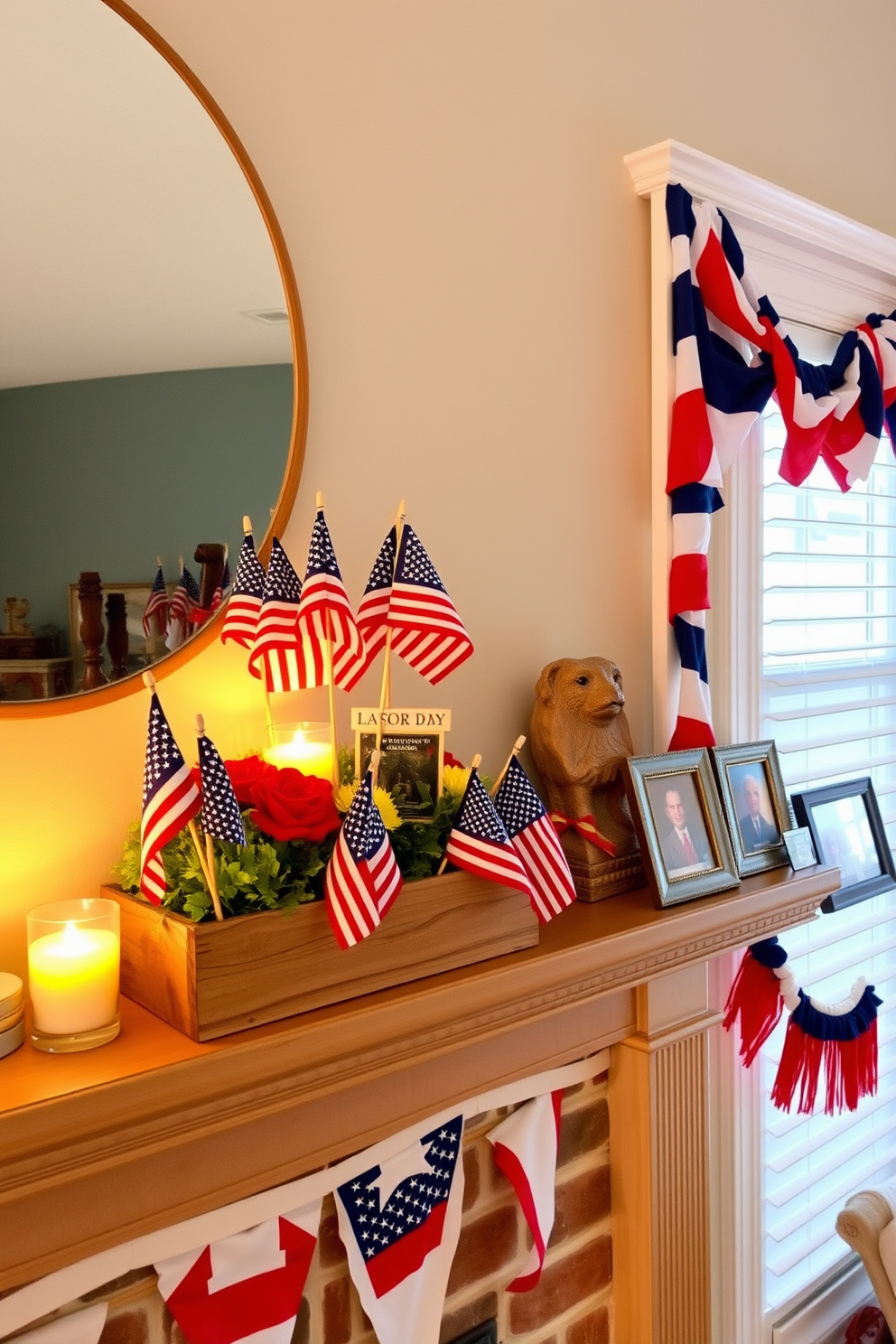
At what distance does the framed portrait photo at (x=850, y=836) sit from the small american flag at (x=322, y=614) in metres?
1.08

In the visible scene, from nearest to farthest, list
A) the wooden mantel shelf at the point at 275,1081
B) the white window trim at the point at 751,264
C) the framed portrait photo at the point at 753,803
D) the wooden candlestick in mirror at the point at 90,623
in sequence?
1. the wooden mantel shelf at the point at 275,1081
2. the wooden candlestick in mirror at the point at 90,623
3. the framed portrait photo at the point at 753,803
4. the white window trim at the point at 751,264

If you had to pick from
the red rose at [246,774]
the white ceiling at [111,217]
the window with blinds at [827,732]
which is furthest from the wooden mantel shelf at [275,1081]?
the window with blinds at [827,732]

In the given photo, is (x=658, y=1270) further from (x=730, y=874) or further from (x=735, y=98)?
(x=735, y=98)

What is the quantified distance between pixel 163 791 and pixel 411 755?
1.00 feet

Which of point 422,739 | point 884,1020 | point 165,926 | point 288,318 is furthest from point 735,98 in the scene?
point 884,1020

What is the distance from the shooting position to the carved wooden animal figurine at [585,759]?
1.41 metres

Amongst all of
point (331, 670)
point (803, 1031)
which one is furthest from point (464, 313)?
point (803, 1031)

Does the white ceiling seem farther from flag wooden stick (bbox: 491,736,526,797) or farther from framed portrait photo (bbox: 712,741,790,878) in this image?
framed portrait photo (bbox: 712,741,790,878)

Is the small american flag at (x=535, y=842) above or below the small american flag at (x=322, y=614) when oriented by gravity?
below

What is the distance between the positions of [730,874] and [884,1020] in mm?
1109

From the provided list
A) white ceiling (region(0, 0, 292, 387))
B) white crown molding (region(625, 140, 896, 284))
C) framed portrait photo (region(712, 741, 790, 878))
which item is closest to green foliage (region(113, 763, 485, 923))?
white ceiling (region(0, 0, 292, 387))

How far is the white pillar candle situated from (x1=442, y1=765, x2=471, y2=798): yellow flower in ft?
1.33

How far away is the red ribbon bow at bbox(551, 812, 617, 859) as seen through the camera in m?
1.42

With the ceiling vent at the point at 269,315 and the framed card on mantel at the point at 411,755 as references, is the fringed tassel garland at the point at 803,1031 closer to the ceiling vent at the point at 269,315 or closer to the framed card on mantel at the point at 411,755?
the framed card on mantel at the point at 411,755
